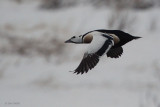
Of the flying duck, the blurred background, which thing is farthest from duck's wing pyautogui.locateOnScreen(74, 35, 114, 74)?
the blurred background

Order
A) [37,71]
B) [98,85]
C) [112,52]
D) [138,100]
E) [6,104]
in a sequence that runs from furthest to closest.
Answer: [37,71]
[98,85]
[138,100]
[6,104]
[112,52]

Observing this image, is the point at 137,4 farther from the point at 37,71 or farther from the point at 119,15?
the point at 37,71

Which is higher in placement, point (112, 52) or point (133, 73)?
point (133, 73)

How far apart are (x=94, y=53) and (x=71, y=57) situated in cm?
372

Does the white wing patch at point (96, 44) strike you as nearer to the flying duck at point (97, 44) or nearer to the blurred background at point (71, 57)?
the flying duck at point (97, 44)

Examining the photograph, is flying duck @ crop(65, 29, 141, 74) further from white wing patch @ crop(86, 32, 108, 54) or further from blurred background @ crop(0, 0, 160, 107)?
blurred background @ crop(0, 0, 160, 107)

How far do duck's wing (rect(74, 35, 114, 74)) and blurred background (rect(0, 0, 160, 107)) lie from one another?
1910 millimetres

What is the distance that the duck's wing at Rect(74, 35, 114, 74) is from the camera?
3217mm

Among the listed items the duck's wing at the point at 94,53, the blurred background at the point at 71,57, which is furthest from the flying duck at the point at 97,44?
the blurred background at the point at 71,57

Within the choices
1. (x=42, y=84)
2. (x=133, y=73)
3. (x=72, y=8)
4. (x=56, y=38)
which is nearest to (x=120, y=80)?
(x=133, y=73)

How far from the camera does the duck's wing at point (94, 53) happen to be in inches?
127

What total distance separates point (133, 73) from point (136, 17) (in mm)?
1926

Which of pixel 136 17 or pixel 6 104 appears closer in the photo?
pixel 6 104

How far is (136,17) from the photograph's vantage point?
810 cm
